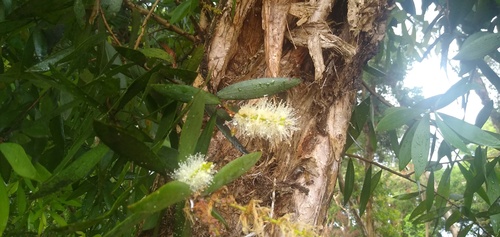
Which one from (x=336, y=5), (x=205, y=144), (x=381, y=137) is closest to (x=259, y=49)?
(x=336, y=5)

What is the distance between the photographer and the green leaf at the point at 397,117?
3.41 ft

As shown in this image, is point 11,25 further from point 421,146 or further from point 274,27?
point 421,146

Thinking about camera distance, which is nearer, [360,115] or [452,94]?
[452,94]

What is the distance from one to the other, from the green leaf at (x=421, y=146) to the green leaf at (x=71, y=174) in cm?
62

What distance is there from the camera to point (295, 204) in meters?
0.76

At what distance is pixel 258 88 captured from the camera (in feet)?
2.13

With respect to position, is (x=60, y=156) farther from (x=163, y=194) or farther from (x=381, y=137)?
(x=381, y=137)

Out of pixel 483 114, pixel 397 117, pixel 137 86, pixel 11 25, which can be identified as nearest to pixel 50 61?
pixel 11 25

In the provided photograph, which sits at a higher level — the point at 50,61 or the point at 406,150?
the point at 406,150

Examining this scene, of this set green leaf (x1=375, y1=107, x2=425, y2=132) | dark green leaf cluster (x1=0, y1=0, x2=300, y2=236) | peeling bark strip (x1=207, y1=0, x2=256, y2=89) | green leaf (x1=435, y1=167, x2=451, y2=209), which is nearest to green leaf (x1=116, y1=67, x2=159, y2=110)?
dark green leaf cluster (x1=0, y1=0, x2=300, y2=236)

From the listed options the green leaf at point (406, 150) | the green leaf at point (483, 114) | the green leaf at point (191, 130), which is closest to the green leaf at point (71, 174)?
the green leaf at point (191, 130)

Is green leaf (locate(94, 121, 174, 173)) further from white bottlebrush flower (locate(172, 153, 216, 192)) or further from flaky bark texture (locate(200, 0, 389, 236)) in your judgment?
flaky bark texture (locate(200, 0, 389, 236))

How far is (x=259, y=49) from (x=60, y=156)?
14.8 inches

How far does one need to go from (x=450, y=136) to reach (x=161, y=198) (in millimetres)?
739
